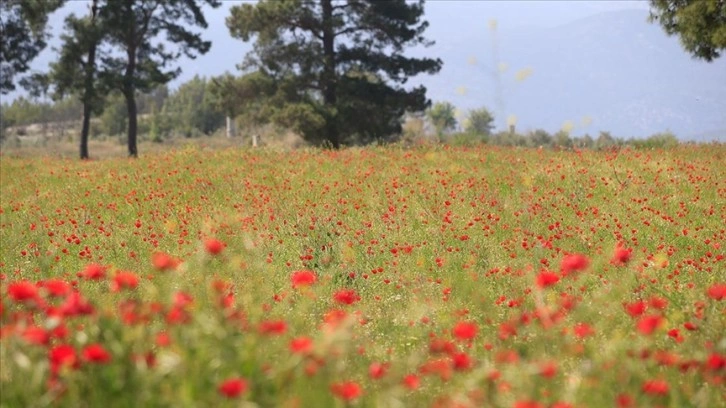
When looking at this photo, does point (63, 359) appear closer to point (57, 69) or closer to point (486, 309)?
point (486, 309)

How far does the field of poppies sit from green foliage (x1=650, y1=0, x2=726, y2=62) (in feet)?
13.3

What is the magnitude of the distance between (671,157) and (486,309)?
9.92 meters

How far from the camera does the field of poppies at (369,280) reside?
3.06m

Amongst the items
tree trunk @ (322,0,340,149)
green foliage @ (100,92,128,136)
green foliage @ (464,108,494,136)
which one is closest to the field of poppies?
tree trunk @ (322,0,340,149)

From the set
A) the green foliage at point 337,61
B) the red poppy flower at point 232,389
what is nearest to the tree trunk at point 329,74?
the green foliage at point 337,61

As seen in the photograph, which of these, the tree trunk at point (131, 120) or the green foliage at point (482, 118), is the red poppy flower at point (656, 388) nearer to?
the tree trunk at point (131, 120)

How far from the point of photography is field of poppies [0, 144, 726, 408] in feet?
10.0

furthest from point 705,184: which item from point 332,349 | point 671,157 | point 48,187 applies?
point 48,187

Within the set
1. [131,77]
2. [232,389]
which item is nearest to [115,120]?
[131,77]

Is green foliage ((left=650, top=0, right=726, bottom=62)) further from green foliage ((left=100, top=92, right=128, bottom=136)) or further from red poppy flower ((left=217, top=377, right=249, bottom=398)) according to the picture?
green foliage ((left=100, top=92, right=128, bottom=136))

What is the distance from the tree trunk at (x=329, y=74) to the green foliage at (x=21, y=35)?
33.5 ft

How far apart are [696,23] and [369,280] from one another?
15.0 meters

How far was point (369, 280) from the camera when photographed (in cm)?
771

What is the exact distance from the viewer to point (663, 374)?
4367mm
